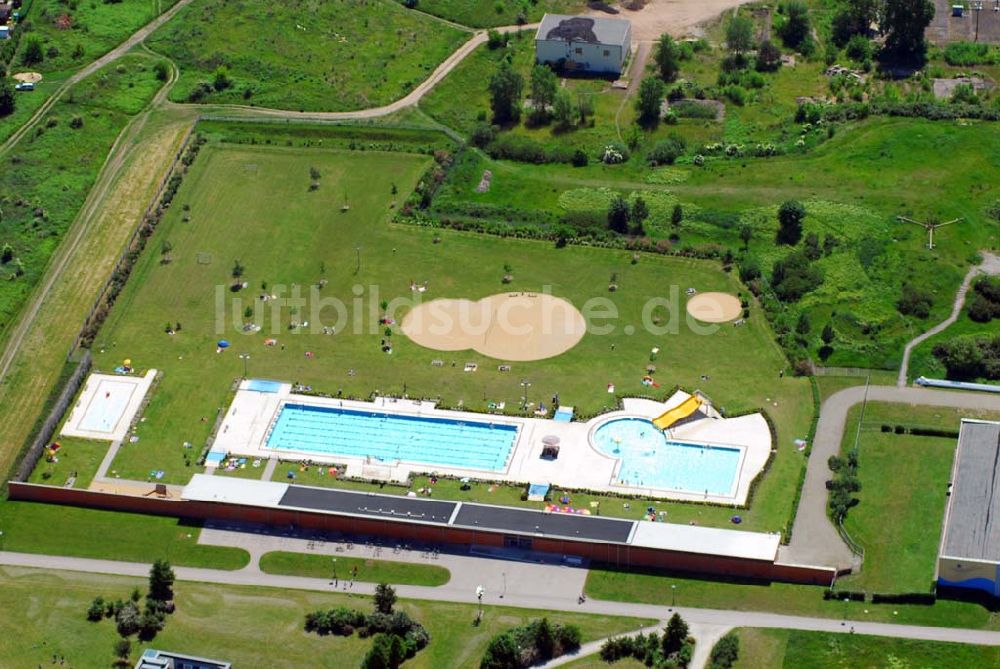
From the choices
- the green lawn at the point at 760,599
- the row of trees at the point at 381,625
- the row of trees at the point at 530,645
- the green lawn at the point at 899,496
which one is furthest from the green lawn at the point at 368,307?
the row of trees at the point at 381,625

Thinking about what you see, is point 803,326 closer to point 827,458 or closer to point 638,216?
point 827,458

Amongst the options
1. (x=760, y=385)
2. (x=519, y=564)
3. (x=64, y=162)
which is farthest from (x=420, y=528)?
(x=64, y=162)

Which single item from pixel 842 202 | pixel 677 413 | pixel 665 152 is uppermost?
pixel 665 152

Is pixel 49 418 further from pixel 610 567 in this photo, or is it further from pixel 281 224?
pixel 610 567

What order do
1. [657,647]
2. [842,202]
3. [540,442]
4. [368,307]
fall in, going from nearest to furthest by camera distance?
[657,647] < [540,442] < [368,307] < [842,202]

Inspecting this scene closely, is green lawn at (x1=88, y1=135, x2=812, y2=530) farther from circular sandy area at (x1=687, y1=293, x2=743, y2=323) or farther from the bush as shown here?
the bush

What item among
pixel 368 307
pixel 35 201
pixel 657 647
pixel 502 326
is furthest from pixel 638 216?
pixel 35 201
